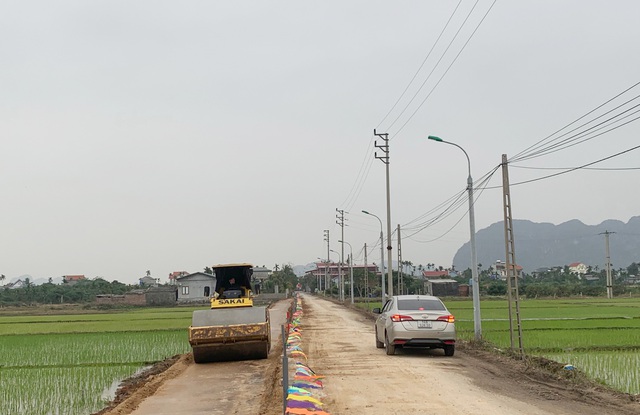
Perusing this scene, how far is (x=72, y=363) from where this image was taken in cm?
2409

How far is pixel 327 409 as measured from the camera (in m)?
10.9

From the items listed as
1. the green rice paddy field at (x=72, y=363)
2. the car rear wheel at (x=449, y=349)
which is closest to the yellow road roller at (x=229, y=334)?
the green rice paddy field at (x=72, y=363)

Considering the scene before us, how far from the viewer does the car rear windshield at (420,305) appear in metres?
19.0

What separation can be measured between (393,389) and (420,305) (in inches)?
254

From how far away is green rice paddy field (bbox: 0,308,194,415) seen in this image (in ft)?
51.8

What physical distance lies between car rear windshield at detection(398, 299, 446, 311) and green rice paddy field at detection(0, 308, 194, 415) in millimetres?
8141

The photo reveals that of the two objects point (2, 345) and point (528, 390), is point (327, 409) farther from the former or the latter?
point (2, 345)

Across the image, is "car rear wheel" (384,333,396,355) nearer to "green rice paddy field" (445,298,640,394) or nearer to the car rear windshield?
the car rear windshield

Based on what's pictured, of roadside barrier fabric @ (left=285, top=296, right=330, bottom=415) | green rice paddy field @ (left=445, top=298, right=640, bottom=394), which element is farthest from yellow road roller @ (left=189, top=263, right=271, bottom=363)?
green rice paddy field @ (left=445, top=298, right=640, bottom=394)

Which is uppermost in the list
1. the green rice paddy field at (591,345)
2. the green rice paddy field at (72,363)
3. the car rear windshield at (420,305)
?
the car rear windshield at (420,305)

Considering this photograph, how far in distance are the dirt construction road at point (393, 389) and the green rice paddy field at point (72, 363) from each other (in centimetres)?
201

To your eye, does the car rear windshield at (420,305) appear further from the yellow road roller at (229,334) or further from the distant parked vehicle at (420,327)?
the yellow road roller at (229,334)

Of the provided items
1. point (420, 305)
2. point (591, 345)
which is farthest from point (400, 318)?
point (591, 345)

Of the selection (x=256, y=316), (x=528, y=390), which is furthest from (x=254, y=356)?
(x=528, y=390)
